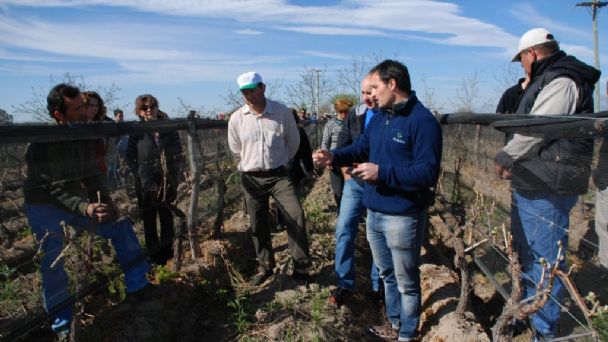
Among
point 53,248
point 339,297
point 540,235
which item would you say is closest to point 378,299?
point 339,297

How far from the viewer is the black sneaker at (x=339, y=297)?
407 centimetres

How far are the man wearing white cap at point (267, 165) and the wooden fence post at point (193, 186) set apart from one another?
0.48m

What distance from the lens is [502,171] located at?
10.5ft

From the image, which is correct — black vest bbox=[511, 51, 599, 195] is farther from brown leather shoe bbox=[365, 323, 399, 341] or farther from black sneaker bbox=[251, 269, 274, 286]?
black sneaker bbox=[251, 269, 274, 286]

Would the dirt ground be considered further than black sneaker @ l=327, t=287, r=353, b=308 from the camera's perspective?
No

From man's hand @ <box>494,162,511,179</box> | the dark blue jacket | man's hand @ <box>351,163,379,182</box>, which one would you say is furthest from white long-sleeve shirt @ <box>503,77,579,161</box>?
man's hand @ <box>351,163,379,182</box>

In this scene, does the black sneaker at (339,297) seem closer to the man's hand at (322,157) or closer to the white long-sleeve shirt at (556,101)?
the man's hand at (322,157)

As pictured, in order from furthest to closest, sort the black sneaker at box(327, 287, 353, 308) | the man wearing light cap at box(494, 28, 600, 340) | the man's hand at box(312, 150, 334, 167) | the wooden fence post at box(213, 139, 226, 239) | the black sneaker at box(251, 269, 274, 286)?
the wooden fence post at box(213, 139, 226, 239), the black sneaker at box(251, 269, 274, 286), the black sneaker at box(327, 287, 353, 308), the man's hand at box(312, 150, 334, 167), the man wearing light cap at box(494, 28, 600, 340)

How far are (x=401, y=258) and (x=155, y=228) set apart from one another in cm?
276

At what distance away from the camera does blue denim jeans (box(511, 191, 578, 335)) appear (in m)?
2.71

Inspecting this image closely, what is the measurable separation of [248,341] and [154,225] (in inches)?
75.5

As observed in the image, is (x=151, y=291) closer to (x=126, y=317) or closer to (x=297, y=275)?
(x=126, y=317)

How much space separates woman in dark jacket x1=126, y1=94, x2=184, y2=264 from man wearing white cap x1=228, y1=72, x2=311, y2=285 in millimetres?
768

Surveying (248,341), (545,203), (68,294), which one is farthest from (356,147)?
(68,294)
